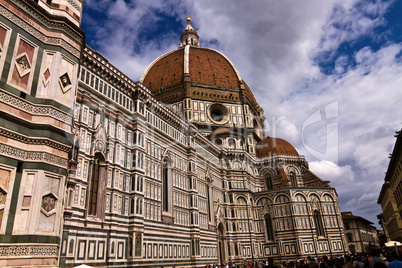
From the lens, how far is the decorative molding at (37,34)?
29.6 ft

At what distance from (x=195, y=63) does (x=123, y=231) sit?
143 feet

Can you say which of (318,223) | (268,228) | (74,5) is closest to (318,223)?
(318,223)

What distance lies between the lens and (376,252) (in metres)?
8.34

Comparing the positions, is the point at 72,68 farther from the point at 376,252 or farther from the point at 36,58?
the point at 376,252

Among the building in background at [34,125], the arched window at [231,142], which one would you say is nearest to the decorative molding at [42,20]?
the building in background at [34,125]

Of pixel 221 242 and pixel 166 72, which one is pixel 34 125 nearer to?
pixel 221 242

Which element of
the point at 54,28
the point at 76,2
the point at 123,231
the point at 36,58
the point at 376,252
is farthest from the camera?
the point at 123,231

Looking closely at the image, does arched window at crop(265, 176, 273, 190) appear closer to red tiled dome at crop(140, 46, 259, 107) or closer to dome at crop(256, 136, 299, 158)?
dome at crop(256, 136, 299, 158)

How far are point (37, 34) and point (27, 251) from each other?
666 cm

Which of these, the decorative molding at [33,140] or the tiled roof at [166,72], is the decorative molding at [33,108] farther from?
the tiled roof at [166,72]

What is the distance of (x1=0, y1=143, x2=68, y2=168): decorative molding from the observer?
26.4 ft

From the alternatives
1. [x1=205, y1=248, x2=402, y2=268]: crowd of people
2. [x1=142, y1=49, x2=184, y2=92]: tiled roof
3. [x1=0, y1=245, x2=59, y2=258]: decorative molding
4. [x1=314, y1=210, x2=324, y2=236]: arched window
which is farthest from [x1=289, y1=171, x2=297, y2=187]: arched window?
[x1=0, y1=245, x2=59, y2=258]: decorative molding

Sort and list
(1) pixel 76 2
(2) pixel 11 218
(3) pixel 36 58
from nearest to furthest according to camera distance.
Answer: (2) pixel 11 218
(3) pixel 36 58
(1) pixel 76 2

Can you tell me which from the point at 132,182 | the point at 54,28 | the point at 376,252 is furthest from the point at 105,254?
the point at 376,252
